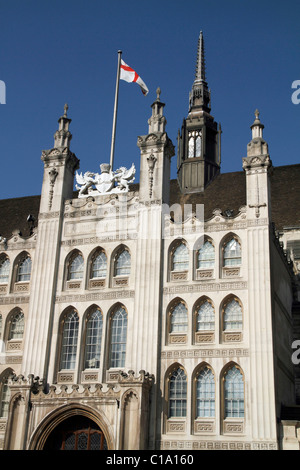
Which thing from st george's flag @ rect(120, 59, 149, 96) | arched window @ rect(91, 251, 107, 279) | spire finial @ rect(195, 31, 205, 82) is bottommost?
arched window @ rect(91, 251, 107, 279)

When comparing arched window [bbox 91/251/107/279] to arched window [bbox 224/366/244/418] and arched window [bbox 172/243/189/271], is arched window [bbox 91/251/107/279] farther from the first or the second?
arched window [bbox 224/366/244/418]

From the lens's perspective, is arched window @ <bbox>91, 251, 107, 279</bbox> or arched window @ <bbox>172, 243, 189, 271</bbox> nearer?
arched window @ <bbox>172, 243, 189, 271</bbox>

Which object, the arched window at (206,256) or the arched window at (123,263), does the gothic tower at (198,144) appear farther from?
the arched window at (206,256)

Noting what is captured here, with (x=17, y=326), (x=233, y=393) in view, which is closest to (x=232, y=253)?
(x=233, y=393)

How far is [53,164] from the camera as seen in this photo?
34000 millimetres

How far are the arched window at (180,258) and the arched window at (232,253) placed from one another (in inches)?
74.4

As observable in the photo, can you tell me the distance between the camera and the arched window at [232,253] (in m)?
29.0

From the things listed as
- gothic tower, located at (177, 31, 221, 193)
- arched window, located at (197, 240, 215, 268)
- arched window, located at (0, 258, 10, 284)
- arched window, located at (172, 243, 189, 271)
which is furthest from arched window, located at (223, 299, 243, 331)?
gothic tower, located at (177, 31, 221, 193)

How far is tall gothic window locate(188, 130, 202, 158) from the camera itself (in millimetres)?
52625

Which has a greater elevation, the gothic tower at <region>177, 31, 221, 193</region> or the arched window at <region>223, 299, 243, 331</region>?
the gothic tower at <region>177, 31, 221, 193</region>

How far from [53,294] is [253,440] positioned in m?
12.1

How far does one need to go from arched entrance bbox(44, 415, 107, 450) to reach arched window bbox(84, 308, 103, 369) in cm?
261
